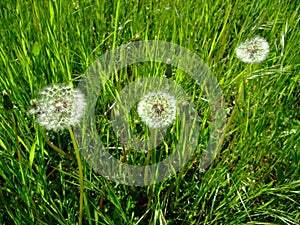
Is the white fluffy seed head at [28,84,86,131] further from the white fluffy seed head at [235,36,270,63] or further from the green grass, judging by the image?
the white fluffy seed head at [235,36,270,63]

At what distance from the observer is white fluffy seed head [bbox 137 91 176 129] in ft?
2.97

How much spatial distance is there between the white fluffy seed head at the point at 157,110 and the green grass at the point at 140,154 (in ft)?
0.69

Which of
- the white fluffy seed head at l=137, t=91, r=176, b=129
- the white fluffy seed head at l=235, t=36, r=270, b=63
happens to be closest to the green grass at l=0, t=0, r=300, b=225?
the white fluffy seed head at l=235, t=36, r=270, b=63

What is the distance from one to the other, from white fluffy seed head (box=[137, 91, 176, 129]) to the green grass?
0.69 ft

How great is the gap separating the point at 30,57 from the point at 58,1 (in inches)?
12.7

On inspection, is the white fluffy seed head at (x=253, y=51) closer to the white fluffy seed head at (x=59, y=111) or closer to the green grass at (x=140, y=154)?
the green grass at (x=140, y=154)

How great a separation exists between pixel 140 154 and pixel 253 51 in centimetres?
49

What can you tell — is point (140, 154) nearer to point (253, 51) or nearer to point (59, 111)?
point (59, 111)

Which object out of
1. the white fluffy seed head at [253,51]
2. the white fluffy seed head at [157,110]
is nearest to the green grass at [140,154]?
the white fluffy seed head at [253,51]

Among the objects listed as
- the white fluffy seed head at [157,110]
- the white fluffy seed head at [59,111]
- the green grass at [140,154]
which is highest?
the white fluffy seed head at [59,111]

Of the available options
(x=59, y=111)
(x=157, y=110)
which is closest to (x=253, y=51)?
(x=157, y=110)

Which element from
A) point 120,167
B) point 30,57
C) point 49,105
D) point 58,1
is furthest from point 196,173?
point 58,1

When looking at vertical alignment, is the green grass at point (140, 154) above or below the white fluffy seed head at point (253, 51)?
below

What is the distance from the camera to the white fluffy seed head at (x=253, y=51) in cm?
117
